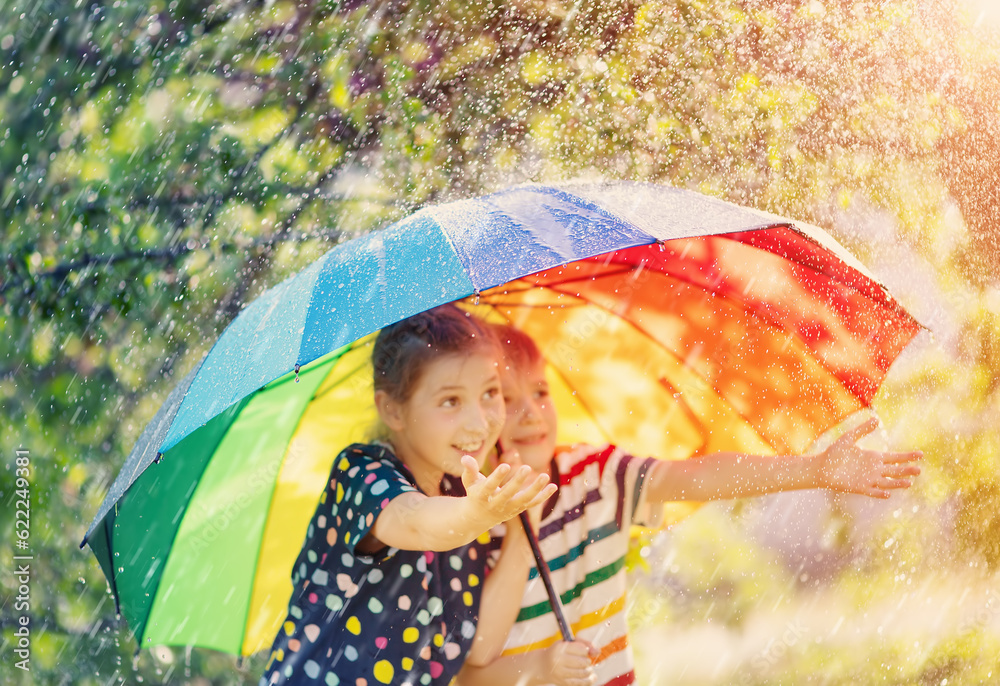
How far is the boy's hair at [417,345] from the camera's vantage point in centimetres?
180

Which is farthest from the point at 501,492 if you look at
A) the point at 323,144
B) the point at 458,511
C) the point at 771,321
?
the point at 323,144

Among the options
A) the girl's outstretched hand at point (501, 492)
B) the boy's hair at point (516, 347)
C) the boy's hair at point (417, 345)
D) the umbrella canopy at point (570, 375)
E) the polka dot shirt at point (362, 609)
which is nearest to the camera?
the girl's outstretched hand at point (501, 492)

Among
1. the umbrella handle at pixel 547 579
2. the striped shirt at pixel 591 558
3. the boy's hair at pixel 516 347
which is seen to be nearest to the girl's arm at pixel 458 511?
the umbrella handle at pixel 547 579

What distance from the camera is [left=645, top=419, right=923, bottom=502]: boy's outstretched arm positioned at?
1.76 meters

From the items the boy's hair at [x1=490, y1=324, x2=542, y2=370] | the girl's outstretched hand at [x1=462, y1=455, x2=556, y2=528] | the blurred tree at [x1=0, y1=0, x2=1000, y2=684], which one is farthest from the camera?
the blurred tree at [x1=0, y1=0, x2=1000, y2=684]

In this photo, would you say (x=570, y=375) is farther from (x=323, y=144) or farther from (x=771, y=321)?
(x=323, y=144)

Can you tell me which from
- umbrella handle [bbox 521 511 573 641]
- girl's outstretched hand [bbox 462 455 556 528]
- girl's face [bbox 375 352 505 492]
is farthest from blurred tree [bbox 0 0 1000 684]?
girl's outstretched hand [bbox 462 455 556 528]

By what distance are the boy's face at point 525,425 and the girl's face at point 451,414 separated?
151 mm

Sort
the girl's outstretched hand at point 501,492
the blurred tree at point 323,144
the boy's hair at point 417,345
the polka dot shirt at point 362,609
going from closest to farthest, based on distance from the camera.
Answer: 1. the girl's outstretched hand at point 501,492
2. the polka dot shirt at point 362,609
3. the boy's hair at point 417,345
4. the blurred tree at point 323,144

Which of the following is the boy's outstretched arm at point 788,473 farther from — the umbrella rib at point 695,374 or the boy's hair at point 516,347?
the boy's hair at point 516,347

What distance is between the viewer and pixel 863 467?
177 cm

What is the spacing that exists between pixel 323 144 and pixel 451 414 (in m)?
2.19

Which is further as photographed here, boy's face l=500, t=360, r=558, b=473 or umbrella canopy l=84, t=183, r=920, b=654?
boy's face l=500, t=360, r=558, b=473

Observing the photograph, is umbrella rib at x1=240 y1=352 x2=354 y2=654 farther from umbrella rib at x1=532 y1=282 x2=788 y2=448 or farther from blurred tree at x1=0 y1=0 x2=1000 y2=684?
blurred tree at x1=0 y1=0 x2=1000 y2=684
